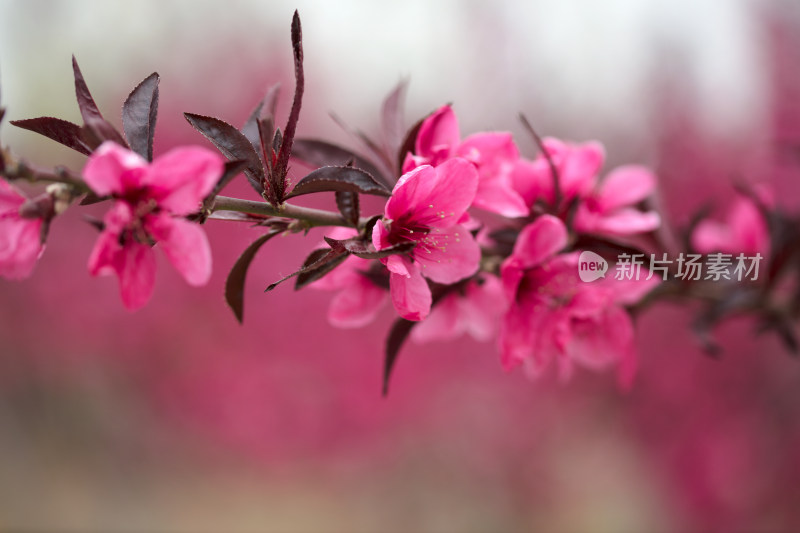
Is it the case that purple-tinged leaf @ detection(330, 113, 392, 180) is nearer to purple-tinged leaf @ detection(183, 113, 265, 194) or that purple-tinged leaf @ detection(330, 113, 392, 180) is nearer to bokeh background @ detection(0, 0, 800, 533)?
purple-tinged leaf @ detection(183, 113, 265, 194)

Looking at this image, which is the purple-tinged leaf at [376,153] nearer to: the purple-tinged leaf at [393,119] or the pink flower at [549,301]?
the purple-tinged leaf at [393,119]

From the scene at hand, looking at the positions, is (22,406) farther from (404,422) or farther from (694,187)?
(694,187)

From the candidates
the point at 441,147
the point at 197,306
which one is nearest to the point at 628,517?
the point at 197,306

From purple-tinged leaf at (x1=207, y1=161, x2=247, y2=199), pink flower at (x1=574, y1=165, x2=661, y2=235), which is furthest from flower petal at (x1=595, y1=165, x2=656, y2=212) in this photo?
purple-tinged leaf at (x1=207, y1=161, x2=247, y2=199)

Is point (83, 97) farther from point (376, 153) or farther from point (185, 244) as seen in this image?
point (376, 153)

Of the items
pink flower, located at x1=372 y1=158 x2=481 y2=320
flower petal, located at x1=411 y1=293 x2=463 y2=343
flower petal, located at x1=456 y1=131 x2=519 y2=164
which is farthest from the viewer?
flower petal, located at x1=411 y1=293 x2=463 y2=343

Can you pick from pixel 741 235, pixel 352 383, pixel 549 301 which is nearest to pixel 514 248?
pixel 549 301

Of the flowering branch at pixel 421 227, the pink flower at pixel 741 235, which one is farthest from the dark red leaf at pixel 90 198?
the pink flower at pixel 741 235
